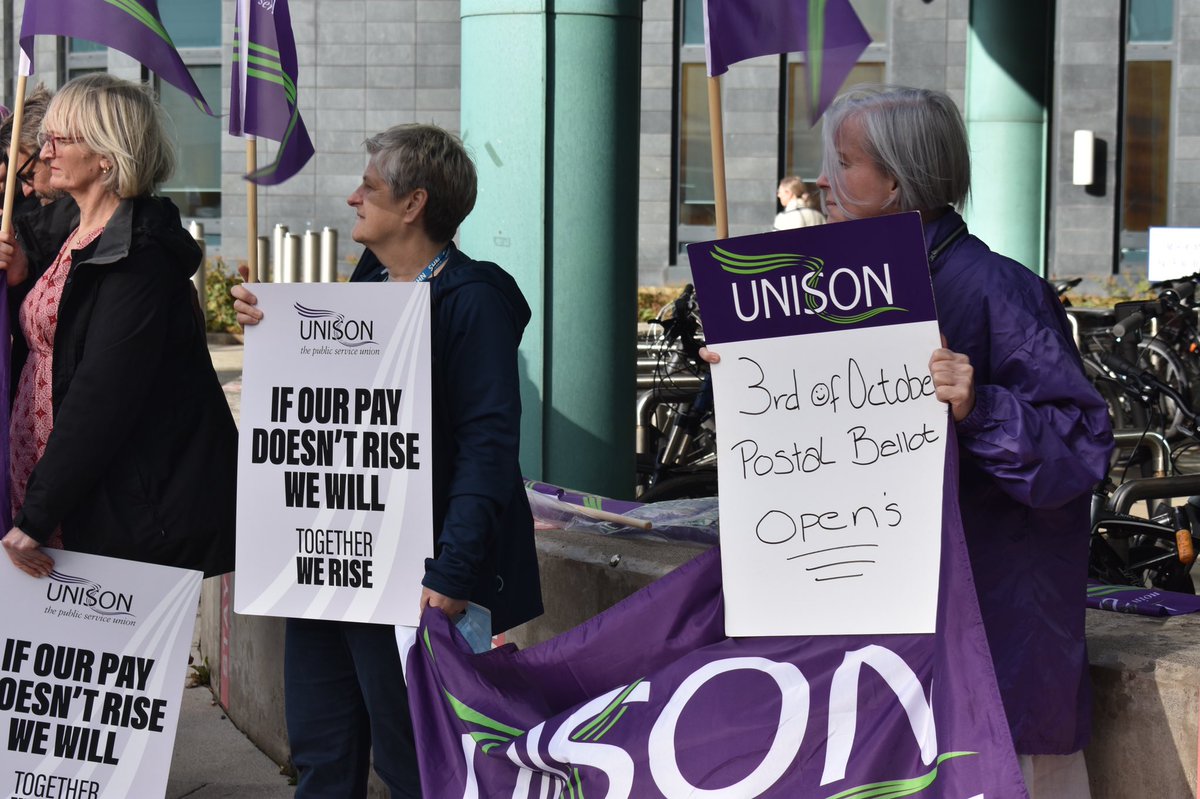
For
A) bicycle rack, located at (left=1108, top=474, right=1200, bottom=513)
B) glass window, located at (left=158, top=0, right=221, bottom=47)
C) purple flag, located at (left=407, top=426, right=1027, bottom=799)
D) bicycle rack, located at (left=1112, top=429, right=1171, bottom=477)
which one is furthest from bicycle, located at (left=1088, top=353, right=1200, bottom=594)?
glass window, located at (left=158, top=0, right=221, bottom=47)

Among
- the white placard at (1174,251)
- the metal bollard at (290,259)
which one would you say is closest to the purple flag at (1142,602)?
the white placard at (1174,251)

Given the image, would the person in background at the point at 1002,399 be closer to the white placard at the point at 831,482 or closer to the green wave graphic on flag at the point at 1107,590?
the white placard at the point at 831,482

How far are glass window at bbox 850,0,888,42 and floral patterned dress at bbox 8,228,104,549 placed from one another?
697 inches

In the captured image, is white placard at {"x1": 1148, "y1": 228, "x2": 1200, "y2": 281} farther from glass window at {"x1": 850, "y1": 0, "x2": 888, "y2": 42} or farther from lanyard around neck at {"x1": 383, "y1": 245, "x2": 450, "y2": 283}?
lanyard around neck at {"x1": 383, "y1": 245, "x2": 450, "y2": 283}

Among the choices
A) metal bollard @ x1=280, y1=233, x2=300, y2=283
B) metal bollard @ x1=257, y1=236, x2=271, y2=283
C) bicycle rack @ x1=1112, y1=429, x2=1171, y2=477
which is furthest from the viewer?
metal bollard @ x1=257, y1=236, x2=271, y2=283

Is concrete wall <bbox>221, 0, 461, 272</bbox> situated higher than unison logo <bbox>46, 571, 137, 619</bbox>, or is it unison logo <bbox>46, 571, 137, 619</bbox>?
concrete wall <bbox>221, 0, 461, 272</bbox>

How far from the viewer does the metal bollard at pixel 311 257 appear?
1730 centimetres

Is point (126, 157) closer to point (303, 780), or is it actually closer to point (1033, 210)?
point (303, 780)

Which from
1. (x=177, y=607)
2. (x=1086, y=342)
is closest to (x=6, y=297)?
(x=177, y=607)

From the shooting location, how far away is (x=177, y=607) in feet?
12.9

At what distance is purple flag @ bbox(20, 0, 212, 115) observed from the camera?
392 centimetres

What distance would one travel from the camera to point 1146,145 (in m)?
20.3

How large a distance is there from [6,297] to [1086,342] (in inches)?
313

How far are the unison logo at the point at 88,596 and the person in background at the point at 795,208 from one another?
7413 millimetres
